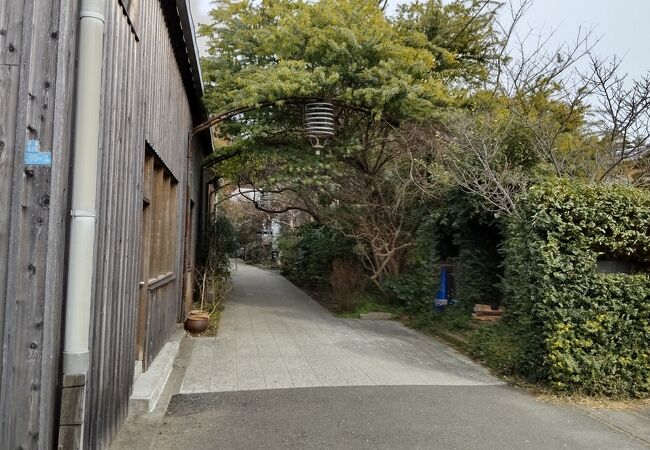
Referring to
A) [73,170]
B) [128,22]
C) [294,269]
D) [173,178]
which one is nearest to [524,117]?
[173,178]

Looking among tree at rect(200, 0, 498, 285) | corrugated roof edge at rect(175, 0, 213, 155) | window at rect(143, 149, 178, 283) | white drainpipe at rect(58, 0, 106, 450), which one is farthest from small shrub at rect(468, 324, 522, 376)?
corrugated roof edge at rect(175, 0, 213, 155)

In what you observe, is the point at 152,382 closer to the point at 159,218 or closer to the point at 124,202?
the point at 124,202

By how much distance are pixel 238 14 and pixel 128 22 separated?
812 centimetres

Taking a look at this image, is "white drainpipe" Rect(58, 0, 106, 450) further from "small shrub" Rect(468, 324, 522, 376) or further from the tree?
the tree

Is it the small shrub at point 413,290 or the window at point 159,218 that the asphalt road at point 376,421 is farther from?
the small shrub at point 413,290

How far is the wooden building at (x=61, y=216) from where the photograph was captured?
2.59m

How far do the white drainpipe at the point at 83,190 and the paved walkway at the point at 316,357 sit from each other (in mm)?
2974

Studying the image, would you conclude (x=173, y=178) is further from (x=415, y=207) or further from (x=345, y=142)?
(x=415, y=207)

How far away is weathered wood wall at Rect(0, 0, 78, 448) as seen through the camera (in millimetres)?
2574

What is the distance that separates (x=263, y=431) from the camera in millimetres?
A: 4441

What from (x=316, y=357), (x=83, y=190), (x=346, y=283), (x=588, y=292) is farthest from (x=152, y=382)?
(x=346, y=283)

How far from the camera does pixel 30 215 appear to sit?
8.62 feet

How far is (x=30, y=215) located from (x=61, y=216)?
0.54ft

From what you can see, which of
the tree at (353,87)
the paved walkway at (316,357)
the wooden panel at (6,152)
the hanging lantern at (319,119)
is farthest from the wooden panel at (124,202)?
the tree at (353,87)
